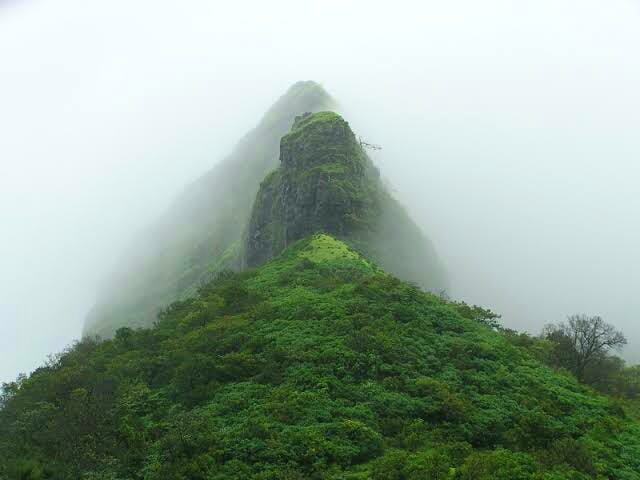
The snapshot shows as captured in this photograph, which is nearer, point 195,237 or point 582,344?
point 582,344

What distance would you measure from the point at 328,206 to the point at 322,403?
3886 cm

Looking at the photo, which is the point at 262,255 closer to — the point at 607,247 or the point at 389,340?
the point at 389,340

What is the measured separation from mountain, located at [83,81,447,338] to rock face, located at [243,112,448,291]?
0.32 m

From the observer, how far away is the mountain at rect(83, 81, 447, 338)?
75062 mm

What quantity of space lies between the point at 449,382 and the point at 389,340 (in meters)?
4.51

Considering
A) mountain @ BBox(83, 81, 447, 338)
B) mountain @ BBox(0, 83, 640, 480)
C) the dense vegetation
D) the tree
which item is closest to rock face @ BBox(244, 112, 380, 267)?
mountain @ BBox(83, 81, 447, 338)

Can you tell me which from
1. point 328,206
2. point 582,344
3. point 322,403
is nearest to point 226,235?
point 328,206

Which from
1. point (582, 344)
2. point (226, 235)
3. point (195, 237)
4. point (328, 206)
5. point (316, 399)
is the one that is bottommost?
point (316, 399)

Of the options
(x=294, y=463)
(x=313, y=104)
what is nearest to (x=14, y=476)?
(x=294, y=463)

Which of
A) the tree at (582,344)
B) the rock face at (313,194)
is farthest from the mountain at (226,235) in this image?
the tree at (582,344)

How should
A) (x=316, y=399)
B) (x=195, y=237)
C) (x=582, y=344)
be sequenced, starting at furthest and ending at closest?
(x=195, y=237), (x=582, y=344), (x=316, y=399)

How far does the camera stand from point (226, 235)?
117 metres

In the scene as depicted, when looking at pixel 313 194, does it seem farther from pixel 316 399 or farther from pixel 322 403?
pixel 322 403

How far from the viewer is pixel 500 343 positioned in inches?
1330
